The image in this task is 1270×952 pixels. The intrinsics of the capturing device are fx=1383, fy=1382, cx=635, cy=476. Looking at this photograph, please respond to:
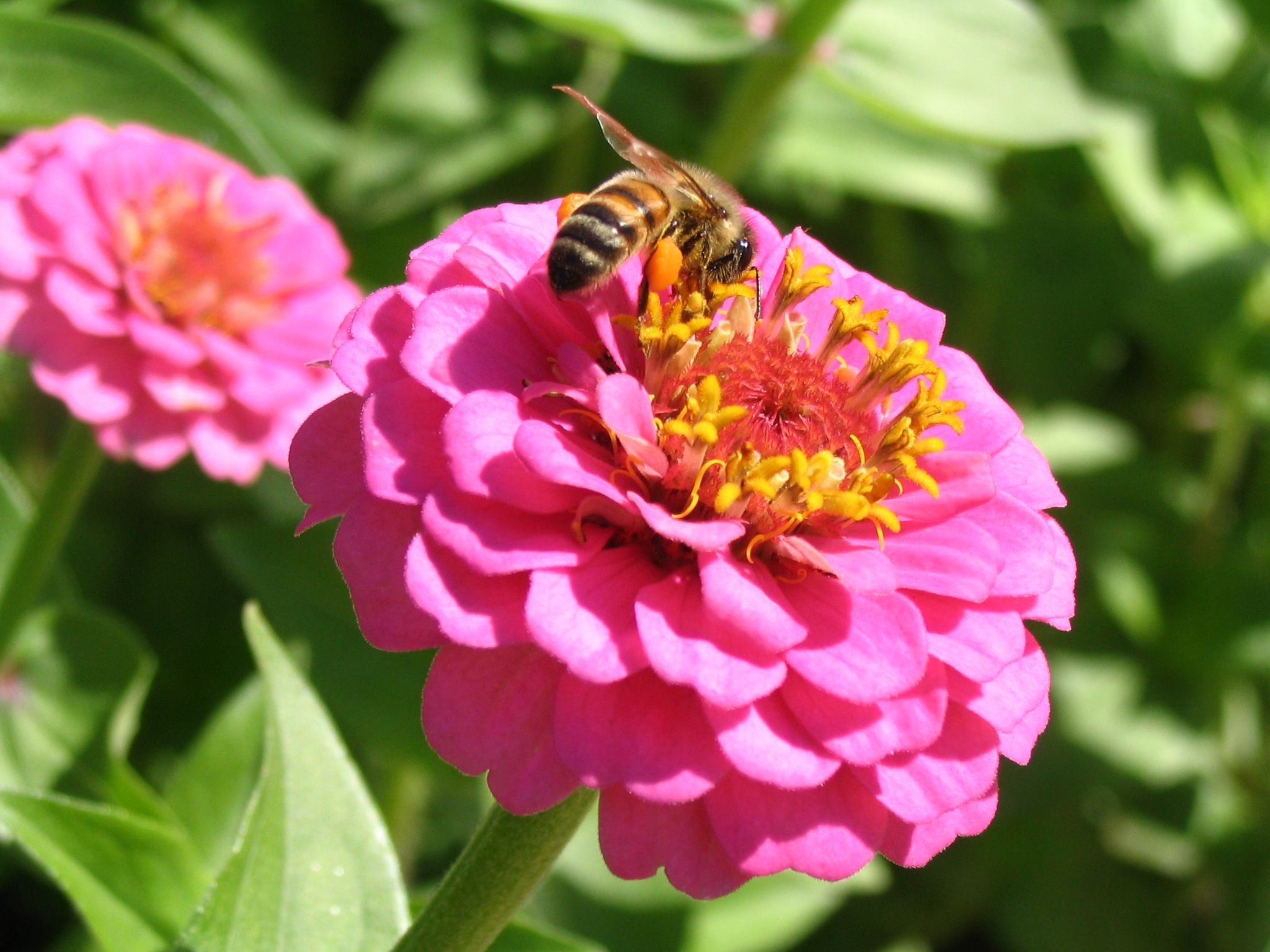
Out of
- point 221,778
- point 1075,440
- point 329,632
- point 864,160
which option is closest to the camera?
point 221,778

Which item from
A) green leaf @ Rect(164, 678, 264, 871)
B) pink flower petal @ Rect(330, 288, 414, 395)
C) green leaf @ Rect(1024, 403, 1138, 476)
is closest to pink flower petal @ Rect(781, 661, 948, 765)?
pink flower petal @ Rect(330, 288, 414, 395)

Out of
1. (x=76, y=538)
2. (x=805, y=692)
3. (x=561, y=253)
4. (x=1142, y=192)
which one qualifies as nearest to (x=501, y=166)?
(x=76, y=538)

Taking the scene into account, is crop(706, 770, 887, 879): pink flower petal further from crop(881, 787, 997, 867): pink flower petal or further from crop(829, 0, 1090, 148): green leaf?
crop(829, 0, 1090, 148): green leaf

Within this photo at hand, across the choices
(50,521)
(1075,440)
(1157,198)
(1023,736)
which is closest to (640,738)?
(1023,736)

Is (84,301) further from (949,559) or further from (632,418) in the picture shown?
(949,559)

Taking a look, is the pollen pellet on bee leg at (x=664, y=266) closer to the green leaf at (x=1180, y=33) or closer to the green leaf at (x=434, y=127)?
the green leaf at (x=434, y=127)

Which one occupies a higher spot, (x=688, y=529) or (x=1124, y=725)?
(x=688, y=529)
